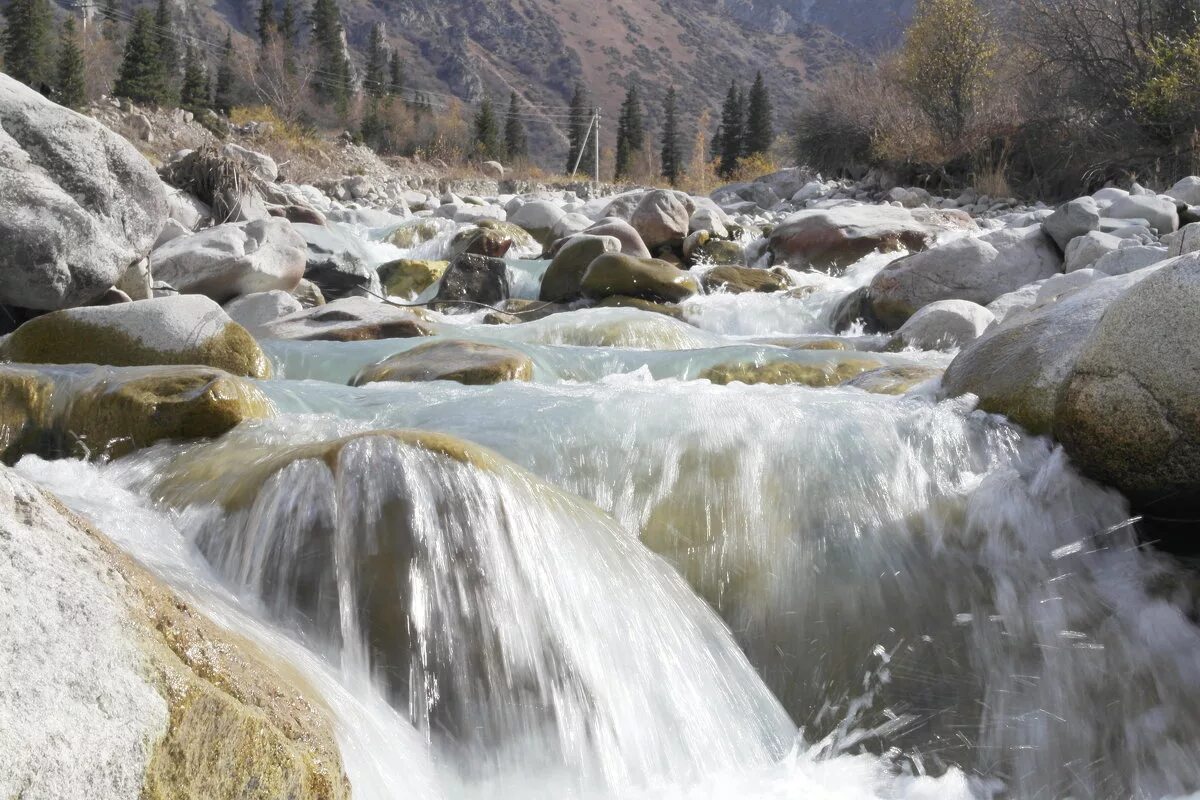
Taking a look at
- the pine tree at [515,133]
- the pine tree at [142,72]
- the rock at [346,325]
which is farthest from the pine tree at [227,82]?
the rock at [346,325]

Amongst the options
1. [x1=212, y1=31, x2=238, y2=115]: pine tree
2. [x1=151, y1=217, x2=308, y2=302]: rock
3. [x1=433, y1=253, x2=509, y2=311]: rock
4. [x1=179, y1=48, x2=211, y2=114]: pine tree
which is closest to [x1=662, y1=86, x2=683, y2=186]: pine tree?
[x1=212, y1=31, x2=238, y2=115]: pine tree

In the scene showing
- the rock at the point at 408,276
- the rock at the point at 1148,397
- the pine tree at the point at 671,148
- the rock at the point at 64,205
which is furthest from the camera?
the pine tree at the point at 671,148

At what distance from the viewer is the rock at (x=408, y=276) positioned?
12.0 metres

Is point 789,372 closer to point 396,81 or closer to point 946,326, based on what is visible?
point 946,326

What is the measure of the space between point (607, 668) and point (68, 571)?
1.40 meters

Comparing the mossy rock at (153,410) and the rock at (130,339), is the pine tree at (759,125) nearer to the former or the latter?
the rock at (130,339)

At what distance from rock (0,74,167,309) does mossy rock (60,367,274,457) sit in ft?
9.36

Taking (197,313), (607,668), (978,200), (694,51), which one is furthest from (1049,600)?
(694,51)

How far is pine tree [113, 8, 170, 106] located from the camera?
117 feet

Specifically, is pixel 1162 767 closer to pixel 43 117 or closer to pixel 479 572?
pixel 479 572

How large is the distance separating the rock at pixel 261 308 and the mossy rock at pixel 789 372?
154 inches

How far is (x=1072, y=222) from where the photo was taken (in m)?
9.27

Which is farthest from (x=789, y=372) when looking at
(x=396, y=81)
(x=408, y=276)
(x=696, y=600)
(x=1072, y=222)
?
(x=396, y=81)

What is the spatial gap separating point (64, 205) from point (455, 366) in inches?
114
